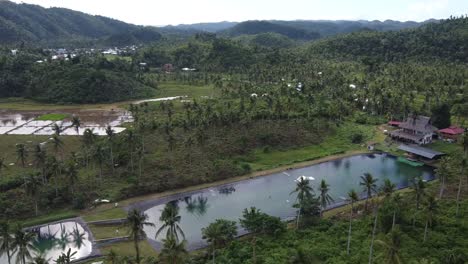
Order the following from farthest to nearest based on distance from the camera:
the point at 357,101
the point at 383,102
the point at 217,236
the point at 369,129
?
the point at 357,101 → the point at 383,102 → the point at 369,129 → the point at 217,236

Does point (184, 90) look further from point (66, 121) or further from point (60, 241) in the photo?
point (60, 241)

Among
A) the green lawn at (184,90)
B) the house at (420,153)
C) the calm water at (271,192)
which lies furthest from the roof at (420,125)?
the green lawn at (184,90)

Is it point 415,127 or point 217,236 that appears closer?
point 217,236

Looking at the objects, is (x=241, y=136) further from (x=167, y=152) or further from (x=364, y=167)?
(x=364, y=167)

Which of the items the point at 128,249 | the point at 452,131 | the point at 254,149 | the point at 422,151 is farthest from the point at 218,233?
the point at 452,131

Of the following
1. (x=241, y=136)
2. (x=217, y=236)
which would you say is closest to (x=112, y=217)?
(x=217, y=236)

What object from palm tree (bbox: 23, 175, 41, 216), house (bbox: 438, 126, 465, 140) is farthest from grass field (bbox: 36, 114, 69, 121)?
house (bbox: 438, 126, 465, 140)
